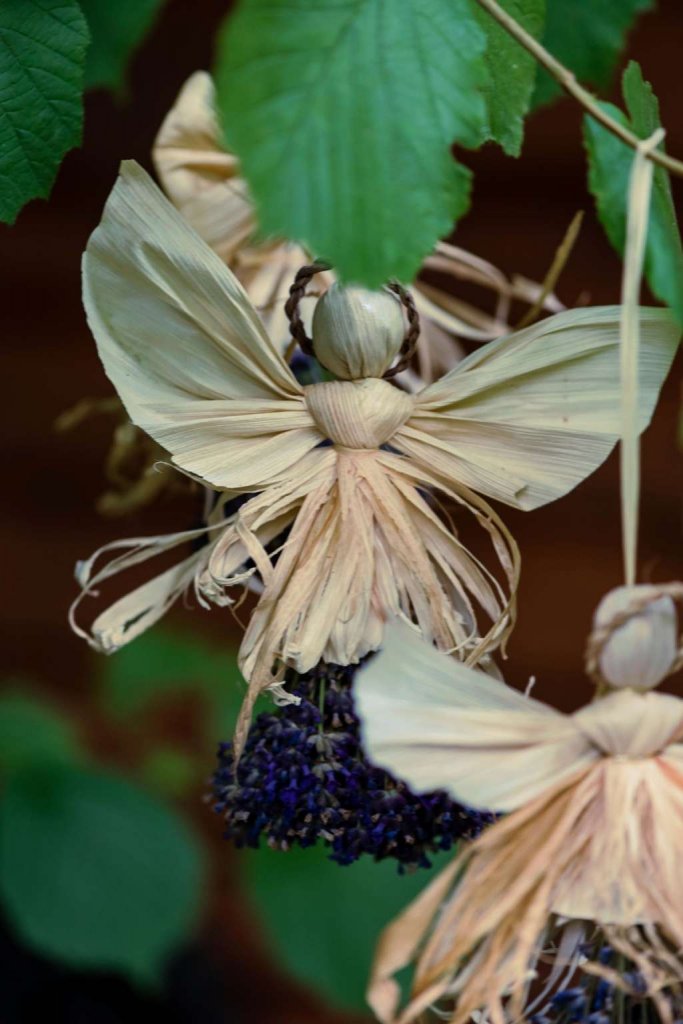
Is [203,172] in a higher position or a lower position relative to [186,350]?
higher

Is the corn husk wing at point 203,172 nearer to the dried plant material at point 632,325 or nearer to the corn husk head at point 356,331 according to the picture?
the corn husk head at point 356,331

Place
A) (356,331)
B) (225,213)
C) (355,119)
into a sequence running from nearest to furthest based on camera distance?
1. (355,119)
2. (356,331)
3. (225,213)

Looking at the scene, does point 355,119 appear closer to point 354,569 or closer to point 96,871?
point 354,569

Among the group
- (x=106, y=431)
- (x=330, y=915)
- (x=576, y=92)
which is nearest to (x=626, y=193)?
(x=576, y=92)

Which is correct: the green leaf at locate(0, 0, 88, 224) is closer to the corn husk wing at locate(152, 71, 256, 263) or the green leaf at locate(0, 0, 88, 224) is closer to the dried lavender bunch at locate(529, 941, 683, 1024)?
the corn husk wing at locate(152, 71, 256, 263)

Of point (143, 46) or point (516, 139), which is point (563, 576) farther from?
point (516, 139)

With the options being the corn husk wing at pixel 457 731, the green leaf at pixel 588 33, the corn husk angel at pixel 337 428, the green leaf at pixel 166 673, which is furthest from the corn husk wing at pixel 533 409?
the green leaf at pixel 166 673

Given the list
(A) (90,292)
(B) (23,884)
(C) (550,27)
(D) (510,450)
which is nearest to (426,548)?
(D) (510,450)
